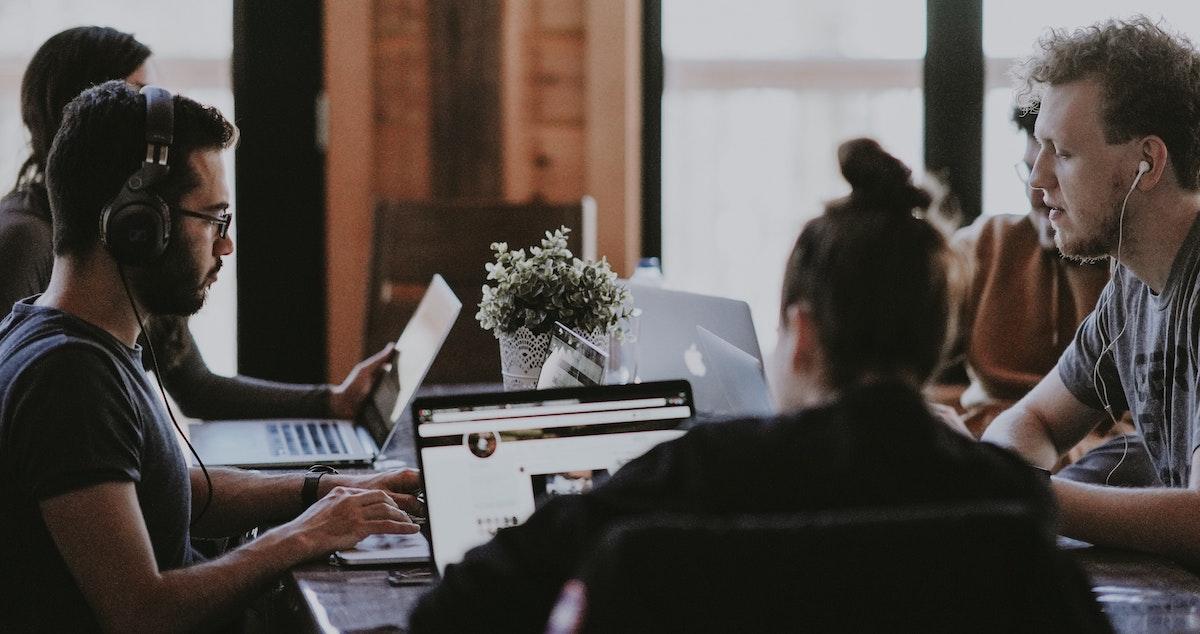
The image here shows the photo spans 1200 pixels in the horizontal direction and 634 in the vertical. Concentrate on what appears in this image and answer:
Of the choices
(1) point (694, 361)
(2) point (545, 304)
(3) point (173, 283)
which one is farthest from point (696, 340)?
(3) point (173, 283)

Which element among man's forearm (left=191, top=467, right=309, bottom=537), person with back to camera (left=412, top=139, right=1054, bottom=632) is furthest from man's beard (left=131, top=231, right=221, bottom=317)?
person with back to camera (left=412, top=139, right=1054, bottom=632)

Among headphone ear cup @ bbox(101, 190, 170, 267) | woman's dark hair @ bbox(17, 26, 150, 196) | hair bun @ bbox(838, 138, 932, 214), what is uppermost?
woman's dark hair @ bbox(17, 26, 150, 196)

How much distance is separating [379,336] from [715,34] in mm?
1475

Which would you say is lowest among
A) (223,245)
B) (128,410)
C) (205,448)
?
(205,448)

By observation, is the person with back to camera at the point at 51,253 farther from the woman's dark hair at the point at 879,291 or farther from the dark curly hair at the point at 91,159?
the woman's dark hair at the point at 879,291

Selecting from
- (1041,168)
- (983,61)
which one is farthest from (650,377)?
(983,61)

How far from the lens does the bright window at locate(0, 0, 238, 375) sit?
346cm

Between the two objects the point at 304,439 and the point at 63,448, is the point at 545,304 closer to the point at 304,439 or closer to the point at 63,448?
the point at 304,439

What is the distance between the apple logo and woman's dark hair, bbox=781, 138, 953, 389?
0.86 m

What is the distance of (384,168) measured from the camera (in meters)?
3.49

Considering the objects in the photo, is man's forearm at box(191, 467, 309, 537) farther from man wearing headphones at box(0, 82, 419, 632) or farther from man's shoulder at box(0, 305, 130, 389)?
man's shoulder at box(0, 305, 130, 389)

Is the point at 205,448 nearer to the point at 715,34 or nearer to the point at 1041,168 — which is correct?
the point at 1041,168

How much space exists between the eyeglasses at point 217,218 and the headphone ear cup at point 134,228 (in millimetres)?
54

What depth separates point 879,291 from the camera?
918 mm
